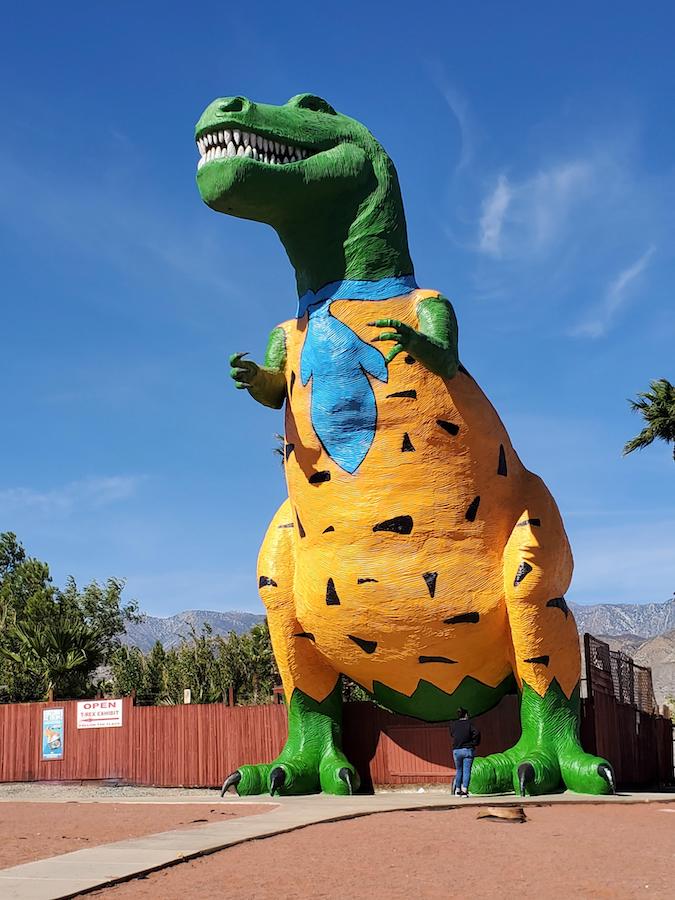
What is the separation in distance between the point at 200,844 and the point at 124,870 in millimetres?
896

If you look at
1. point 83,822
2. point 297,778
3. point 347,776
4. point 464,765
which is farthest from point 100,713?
point 464,765

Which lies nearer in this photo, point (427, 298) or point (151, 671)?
point (427, 298)

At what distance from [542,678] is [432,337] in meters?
3.21

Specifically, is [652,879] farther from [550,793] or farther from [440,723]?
[440,723]

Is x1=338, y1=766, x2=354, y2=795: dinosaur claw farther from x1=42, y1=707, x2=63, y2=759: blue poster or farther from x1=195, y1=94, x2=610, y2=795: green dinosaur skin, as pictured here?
x1=42, y1=707, x2=63, y2=759: blue poster

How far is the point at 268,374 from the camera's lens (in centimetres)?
977

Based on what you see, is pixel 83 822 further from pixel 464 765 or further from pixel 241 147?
pixel 241 147

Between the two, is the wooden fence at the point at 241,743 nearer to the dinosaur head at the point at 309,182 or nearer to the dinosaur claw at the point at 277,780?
the dinosaur claw at the point at 277,780

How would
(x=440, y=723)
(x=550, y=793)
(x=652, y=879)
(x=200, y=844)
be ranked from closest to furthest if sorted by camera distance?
(x=652, y=879) → (x=200, y=844) → (x=550, y=793) → (x=440, y=723)

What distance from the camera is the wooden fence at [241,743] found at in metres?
10.7

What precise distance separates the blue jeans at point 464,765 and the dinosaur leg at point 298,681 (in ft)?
3.82

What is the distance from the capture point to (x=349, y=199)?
939cm

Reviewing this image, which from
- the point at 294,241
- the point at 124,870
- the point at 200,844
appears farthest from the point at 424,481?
the point at 124,870

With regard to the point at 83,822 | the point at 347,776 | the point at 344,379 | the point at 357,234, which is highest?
the point at 357,234
